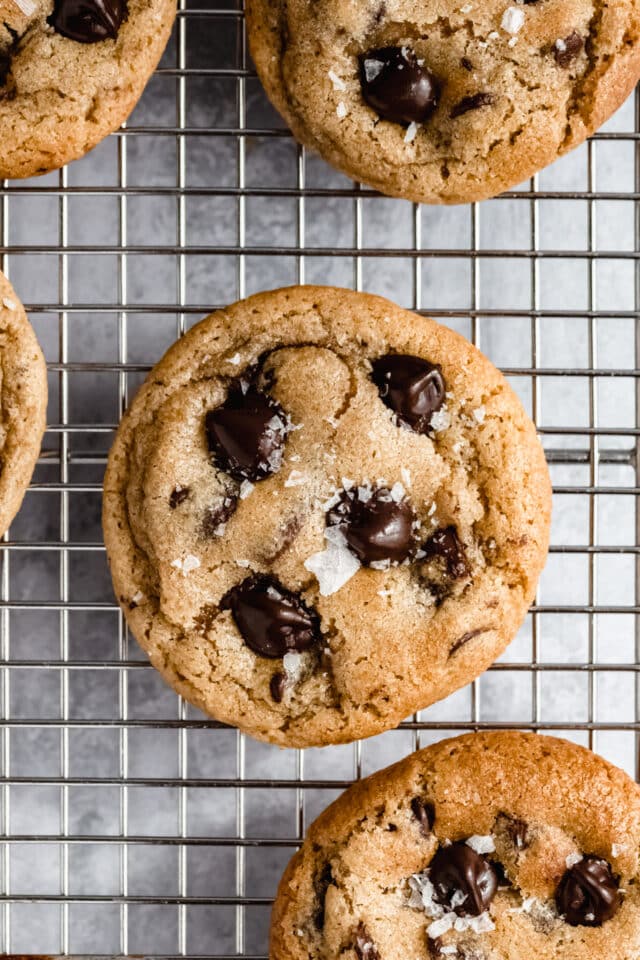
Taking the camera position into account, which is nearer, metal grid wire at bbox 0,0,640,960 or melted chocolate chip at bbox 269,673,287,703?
melted chocolate chip at bbox 269,673,287,703

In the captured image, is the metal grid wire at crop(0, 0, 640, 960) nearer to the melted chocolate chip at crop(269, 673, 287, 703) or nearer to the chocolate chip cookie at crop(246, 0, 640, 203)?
the chocolate chip cookie at crop(246, 0, 640, 203)

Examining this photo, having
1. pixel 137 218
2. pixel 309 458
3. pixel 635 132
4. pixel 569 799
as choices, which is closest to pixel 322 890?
pixel 569 799

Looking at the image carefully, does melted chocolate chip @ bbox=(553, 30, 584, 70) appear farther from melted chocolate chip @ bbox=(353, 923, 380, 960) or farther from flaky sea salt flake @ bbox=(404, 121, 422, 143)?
melted chocolate chip @ bbox=(353, 923, 380, 960)

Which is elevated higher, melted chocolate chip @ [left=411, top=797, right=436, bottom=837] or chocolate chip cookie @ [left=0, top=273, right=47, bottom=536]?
chocolate chip cookie @ [left=0, top=273, right=47, bottom=536]

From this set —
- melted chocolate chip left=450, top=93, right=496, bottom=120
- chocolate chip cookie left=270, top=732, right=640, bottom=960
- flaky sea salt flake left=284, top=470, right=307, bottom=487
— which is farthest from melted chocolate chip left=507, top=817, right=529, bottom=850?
melted chocolate chip left=450, top=93, right=496, bottom=120

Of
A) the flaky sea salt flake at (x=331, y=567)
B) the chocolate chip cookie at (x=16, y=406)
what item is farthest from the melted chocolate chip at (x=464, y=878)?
the chocolate chip cookie at (x=16, y=406)

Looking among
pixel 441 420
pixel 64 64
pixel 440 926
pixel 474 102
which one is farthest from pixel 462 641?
pixel 64 64

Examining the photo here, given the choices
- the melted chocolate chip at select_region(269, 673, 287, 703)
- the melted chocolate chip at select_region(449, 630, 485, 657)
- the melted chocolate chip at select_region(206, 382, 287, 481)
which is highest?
the melted chocolate chip at select_region(206, 382, 287, 481)
